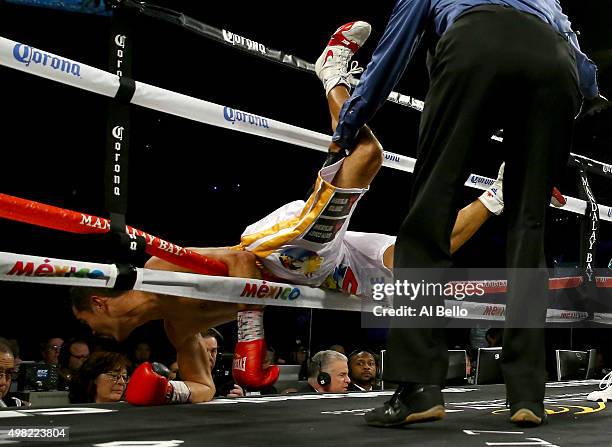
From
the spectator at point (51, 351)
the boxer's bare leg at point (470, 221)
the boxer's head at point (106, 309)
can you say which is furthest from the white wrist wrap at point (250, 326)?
the spectator at point (51, 351)

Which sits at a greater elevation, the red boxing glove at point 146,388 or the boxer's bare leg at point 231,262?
the boxer's bare leg at point 231,262

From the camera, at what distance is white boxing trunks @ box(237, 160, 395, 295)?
207cm

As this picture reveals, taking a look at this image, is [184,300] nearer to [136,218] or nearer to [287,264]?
[287,264]

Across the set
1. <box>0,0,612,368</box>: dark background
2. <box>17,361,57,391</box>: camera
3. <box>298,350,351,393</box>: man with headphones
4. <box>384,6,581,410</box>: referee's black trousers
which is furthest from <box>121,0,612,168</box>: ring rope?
<box>17,361,57,391</box>: camera

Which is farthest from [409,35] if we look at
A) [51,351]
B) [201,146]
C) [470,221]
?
[201,146]

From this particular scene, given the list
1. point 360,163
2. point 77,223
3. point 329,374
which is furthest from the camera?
point 329,374

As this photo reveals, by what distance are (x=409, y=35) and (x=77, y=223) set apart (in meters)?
0.88

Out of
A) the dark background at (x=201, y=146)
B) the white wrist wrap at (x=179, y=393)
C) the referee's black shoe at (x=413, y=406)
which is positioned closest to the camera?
the referee's black shoe at (x=413, y=406)

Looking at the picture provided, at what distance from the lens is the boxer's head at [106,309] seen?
188cm

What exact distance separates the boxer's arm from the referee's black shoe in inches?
34.5

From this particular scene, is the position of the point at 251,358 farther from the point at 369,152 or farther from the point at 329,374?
the point at 329,374

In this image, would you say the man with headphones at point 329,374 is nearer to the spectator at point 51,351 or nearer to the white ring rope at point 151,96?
the white ring rope at point 151,96

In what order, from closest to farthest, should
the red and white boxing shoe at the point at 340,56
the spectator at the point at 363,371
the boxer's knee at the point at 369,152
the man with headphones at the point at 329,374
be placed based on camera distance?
1. the boxer's knee at the point at 369,152
2. the red and white boxing shoe at the point at 340,56
3. the man with headphones at the point at 329,374
4. the spectator at the point at 363,371

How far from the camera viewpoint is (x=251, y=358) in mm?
1825
